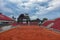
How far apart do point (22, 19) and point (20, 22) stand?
226cm

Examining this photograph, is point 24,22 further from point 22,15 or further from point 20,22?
point 22,15

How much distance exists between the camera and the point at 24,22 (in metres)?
68.6

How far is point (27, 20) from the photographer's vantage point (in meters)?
71.8

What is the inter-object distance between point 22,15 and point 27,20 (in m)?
4.31

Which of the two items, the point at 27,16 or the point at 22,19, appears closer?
the point at 22,19

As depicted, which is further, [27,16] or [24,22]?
[27,16]

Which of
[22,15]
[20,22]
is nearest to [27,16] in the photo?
[22,15]

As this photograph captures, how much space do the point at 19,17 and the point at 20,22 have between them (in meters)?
3.98

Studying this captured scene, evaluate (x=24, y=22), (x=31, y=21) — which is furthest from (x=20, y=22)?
(x=31, y=21)

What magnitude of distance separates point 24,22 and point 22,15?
21.6 feet

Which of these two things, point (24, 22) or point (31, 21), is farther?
point (31, 21)

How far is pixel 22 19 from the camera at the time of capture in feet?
233

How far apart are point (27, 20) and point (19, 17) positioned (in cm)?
433

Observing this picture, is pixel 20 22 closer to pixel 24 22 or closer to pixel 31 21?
pixel 24 22
